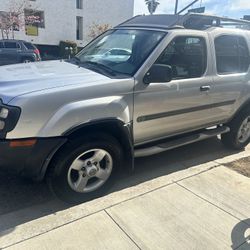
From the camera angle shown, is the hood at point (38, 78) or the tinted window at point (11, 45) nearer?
the hood at point (38, 78)

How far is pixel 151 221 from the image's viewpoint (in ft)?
9.91

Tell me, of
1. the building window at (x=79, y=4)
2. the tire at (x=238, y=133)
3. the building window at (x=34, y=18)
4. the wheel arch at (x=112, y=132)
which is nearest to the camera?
the wheel arch at (x=112, y=132)

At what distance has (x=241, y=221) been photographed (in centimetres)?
312

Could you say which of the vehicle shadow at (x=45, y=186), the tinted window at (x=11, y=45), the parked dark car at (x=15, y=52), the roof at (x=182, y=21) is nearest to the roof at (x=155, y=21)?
the roof at (x=182, y=21)

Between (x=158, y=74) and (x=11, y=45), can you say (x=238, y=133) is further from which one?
(x=11, y=45)

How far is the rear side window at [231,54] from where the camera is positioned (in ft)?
13.9

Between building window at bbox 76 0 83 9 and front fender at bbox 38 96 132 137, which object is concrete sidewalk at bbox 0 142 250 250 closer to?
front fender at bbox 38 96 132 137

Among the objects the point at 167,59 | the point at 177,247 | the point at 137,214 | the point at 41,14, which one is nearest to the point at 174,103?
the point at 167,59

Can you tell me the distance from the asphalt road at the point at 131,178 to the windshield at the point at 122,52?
4.74ft

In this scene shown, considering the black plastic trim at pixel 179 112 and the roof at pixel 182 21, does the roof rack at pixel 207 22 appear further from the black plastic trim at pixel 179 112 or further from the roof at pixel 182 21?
the black plastic trim at pixel 179 112

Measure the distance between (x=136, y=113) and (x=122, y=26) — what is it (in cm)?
159

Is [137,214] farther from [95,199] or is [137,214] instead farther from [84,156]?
[84,156]

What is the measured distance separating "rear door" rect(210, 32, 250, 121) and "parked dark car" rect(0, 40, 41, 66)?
13.8 metres

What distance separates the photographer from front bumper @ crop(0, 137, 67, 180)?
2650 mm
